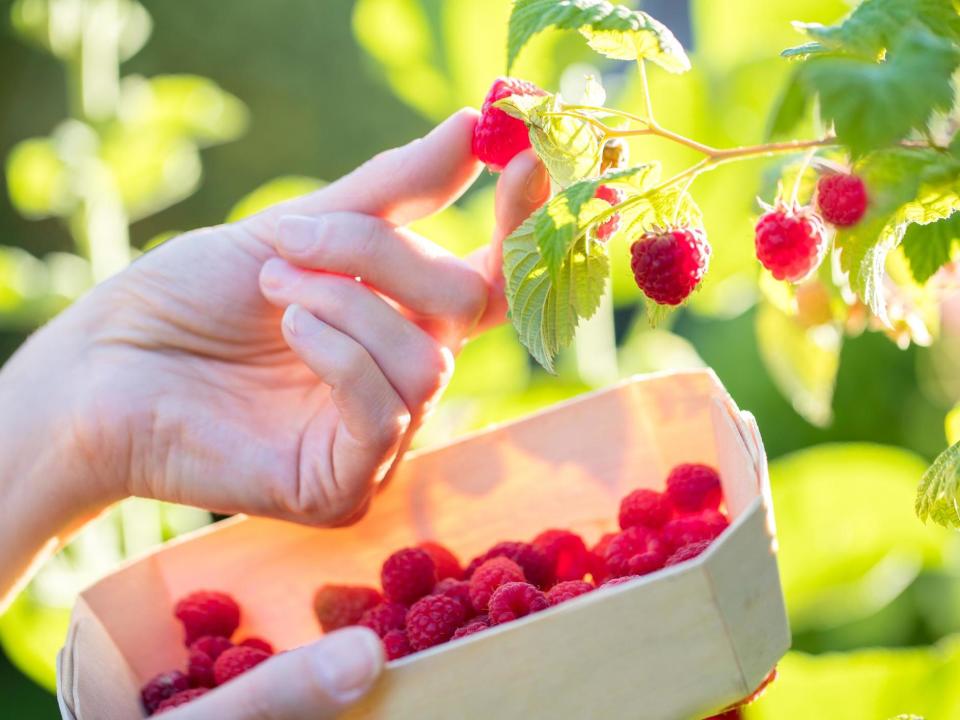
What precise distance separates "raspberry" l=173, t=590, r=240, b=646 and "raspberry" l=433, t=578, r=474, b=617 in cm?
14

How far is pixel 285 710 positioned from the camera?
0.45 metres

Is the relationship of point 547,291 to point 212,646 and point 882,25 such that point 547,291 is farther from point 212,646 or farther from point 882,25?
point 212,646

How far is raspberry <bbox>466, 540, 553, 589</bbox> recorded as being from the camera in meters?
0.63

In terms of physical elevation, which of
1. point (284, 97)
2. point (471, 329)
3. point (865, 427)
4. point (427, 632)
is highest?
point (284, 97)

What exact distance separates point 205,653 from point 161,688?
32 mm

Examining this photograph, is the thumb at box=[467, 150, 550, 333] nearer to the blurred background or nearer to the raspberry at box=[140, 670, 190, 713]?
the blurred background

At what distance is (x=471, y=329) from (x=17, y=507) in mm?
351

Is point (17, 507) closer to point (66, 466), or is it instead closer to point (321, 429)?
point (66, 466)

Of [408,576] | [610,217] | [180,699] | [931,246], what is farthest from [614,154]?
[180,699]

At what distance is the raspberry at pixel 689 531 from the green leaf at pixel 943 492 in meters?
0.13

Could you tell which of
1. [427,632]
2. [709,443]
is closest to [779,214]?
[709,443]

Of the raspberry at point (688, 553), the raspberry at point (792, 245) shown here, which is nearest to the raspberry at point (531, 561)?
the raspberry at point (688, 553)

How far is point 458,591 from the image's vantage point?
2.06ft

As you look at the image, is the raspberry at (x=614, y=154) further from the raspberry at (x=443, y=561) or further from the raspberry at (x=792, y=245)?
the raspberry at (x=443, y=561)
